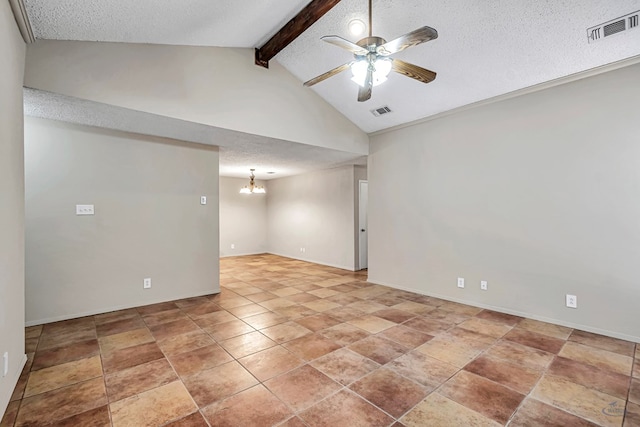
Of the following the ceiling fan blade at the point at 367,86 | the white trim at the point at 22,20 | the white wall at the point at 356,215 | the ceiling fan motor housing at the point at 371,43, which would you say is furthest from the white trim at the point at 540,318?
the white trim at the point at 22,20

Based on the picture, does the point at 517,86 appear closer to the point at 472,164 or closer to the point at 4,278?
the point at 472,164

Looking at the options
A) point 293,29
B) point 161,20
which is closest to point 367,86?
point 293,29

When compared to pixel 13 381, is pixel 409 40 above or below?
Answer: above

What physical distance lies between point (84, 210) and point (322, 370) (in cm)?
348

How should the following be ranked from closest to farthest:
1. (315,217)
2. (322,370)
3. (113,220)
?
1. (322,370)
2. (113,220)
3. (315,217)

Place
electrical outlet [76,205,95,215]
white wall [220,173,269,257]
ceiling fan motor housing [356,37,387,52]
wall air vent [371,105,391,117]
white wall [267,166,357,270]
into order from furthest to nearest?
white wall [220,173,269,257] → white wall [267,166,357,270] → wall air vent [371,105,391,117] → electrical outlet [76,205,95,215] → ceiling fan motor housing [356,37,387,52]

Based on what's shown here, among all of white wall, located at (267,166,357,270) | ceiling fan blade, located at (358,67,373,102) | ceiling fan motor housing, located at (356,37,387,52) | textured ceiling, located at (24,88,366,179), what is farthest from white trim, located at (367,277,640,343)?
ceiling fan motor housing, located at (356,37,387,52)

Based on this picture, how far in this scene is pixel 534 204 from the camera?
3471 millimetres

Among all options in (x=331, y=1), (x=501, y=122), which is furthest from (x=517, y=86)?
(x=331, y=1)

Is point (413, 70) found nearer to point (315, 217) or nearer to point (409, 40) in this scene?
point (409, 40)

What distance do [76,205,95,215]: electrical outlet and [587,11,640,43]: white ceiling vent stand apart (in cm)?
568

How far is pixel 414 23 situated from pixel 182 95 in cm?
267

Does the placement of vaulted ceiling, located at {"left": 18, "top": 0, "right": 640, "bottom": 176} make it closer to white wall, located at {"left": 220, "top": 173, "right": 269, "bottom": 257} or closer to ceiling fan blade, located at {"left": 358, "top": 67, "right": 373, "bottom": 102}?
ceiling fan blade, located at {"left": 358, "top": 67, "right": 373, "bottom": 102}

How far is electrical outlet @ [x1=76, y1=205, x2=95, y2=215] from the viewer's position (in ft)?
11.8
